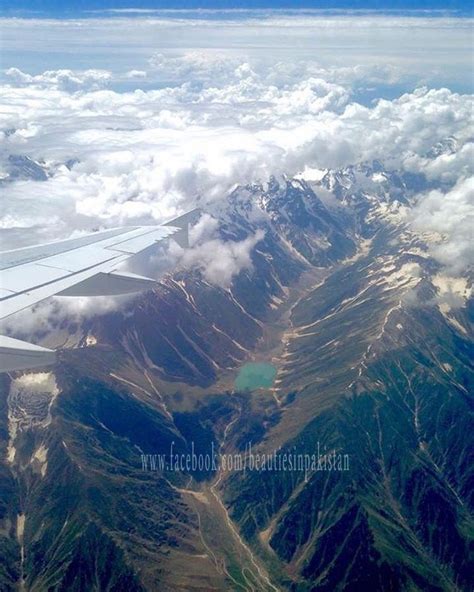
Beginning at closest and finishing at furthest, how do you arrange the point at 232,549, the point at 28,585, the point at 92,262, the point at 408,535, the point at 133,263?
1. the point at 92,262
2. the point at 133,263
3. the point at 28,585
4. the point at 232,549
5. the point at 408,535

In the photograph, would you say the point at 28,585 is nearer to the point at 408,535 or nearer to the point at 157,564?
the point at 157,564

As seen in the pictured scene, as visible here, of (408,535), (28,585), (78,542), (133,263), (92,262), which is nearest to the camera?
(92,262)

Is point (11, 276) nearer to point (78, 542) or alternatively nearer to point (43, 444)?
point (78, 542)

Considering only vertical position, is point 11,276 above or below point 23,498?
above

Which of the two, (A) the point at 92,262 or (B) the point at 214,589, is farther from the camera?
(B) the point at 214,589

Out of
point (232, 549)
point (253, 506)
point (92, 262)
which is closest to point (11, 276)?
point (92, 262)

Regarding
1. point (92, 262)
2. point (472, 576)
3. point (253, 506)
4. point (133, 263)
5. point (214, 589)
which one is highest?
point (92, 262)

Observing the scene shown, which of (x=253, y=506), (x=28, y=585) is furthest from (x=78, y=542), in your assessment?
(x=253, y=506)
